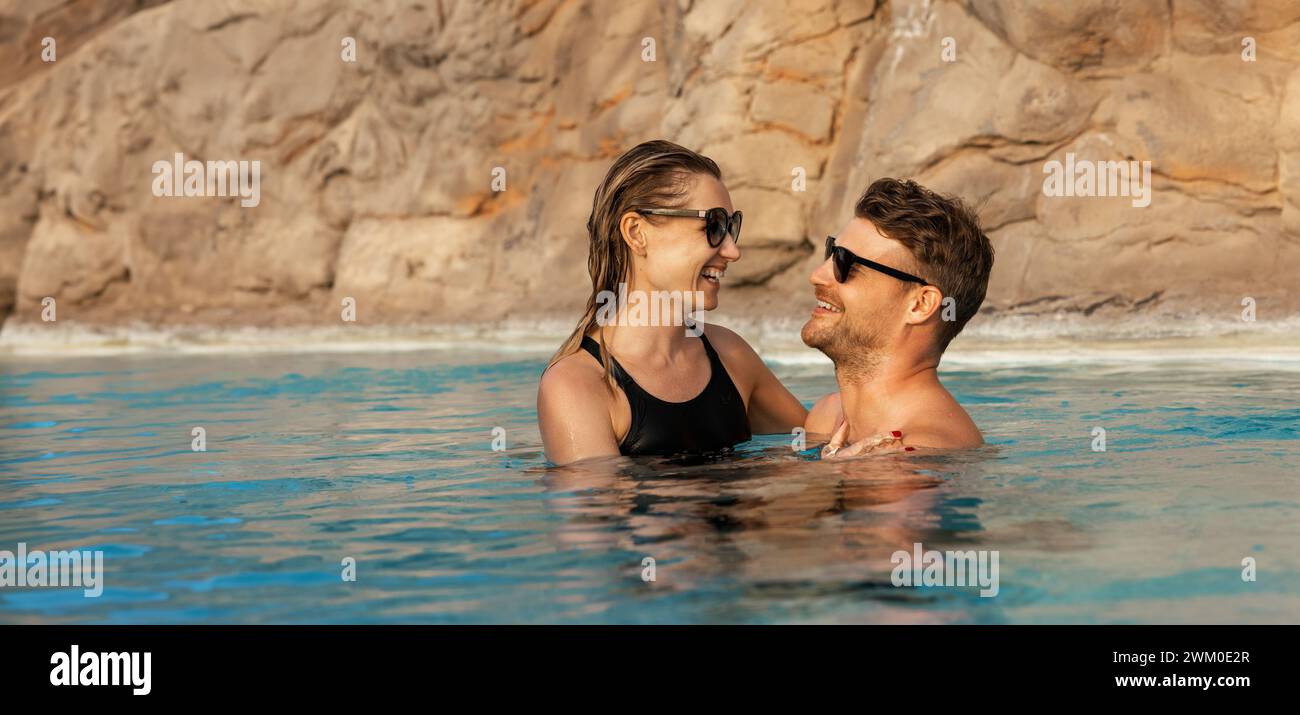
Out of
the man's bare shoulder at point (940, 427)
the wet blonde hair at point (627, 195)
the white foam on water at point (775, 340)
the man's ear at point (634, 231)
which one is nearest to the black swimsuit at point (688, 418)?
the wet blonde hair at point (627, 195)

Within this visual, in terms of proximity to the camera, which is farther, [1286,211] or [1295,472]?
[1286,211]

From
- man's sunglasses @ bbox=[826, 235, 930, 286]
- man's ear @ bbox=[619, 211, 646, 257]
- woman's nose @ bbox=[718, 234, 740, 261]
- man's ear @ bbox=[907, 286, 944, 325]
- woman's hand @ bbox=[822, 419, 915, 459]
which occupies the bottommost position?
woman's hand @ bbox=[822, 419, 915, 459]

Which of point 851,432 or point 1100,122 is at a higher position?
point 1100,122

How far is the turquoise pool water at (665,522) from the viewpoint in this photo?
3047mm

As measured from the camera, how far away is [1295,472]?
4586mm

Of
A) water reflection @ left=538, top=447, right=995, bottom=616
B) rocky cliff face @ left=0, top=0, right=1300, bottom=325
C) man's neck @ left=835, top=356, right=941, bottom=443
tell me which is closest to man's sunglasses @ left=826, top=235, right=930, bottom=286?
man's neck @ left=835, top=356, right=941, bottom=443

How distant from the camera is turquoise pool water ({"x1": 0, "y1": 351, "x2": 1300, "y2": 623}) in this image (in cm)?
305

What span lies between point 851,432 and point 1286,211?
8185 millimetres

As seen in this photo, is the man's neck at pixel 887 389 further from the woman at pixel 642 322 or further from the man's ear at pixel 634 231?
the man's ear at pixel 634 231

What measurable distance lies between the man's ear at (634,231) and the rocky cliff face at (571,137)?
721cm

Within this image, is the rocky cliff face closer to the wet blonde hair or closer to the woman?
the woman

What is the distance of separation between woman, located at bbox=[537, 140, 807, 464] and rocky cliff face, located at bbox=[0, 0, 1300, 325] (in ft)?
23.0
